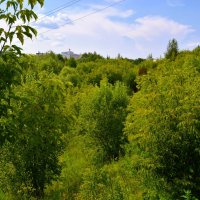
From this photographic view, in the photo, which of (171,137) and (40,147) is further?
(40,147)

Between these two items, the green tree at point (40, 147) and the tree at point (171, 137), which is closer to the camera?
the tree at point (171, 137)

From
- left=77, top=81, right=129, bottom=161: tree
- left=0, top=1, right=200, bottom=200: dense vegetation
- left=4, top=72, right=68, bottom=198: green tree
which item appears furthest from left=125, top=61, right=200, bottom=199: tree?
left=77, top=81, right=129, bottom=161: tree

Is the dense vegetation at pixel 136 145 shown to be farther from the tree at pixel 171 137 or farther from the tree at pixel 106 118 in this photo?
the tree at pixel 106 118

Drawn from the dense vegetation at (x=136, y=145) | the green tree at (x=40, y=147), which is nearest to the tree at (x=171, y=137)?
the dense vegetation at (x=136, y=145)

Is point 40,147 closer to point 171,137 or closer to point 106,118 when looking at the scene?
point 171,137

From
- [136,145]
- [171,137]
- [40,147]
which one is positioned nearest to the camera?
[171,137]

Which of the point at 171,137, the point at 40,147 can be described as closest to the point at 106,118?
the point at 40,147

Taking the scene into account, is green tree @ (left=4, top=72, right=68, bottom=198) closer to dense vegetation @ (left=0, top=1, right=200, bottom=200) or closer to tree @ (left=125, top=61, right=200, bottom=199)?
dense vegetation @ (left=0, top=1, right=200, bottom=200)

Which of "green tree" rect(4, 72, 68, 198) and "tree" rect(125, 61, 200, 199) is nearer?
"tree" rect(125, 61, 200, 199)

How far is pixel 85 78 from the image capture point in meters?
37.7

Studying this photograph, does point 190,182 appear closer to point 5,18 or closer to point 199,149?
point 199,149

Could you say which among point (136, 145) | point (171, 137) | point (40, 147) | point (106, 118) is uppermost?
point (171, 137)

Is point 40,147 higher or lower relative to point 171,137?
lower

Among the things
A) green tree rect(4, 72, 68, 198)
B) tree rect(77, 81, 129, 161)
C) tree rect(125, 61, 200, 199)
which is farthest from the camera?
tree rect(77, 81, 129, 161)
